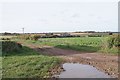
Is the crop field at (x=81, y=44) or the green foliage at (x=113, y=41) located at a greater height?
the green foliage at (x=113, y=41)

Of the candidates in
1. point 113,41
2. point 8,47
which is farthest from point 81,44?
point 8,47

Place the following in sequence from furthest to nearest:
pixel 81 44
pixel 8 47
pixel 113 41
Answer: pixel 81 44 < pixel 113 41 < pixel 8 47

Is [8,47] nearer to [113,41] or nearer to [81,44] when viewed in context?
[113,41]

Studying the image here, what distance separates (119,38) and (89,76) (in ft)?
53.7

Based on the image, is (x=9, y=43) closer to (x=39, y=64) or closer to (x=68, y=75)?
(x=39, y=64)

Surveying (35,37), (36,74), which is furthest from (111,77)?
(35,37)

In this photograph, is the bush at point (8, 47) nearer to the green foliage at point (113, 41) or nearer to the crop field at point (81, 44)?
the crop field at point (81, 44)

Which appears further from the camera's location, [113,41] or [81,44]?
[81,44]

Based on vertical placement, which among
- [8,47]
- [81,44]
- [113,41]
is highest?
[113,41]

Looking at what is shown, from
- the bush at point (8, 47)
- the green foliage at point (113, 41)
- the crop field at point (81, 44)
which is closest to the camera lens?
the bush at point (8, 47)

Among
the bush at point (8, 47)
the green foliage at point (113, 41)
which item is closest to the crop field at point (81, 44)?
the green foliage at point (113, 41)

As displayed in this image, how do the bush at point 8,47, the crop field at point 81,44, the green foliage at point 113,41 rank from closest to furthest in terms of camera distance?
the bush at point 8,47 → the green foliage at point 113,41 → the crop field at point 81,44

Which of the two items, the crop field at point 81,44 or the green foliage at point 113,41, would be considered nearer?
the green foliage at point 113,41

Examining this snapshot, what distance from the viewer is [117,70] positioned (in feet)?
60.5
